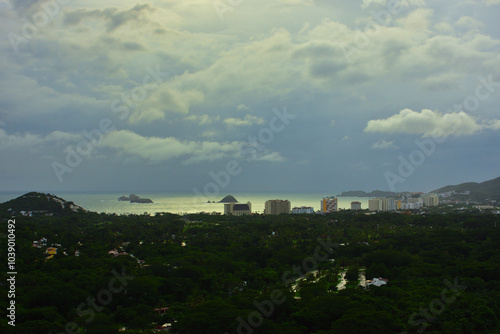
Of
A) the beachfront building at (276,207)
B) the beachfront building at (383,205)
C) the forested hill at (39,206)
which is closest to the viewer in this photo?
the forested hill at (39,206)

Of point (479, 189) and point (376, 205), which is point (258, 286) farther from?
point (479, 189)

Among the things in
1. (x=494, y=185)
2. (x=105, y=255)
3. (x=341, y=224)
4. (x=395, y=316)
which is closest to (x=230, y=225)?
(x=341, y=224)

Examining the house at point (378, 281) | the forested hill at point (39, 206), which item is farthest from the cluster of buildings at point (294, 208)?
the house at point (378, 281)

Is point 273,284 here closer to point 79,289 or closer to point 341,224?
point 79,289

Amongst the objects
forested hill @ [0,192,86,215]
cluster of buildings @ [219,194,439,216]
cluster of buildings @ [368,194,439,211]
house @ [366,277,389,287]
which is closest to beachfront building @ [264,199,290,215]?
cluster of buildings @ [219,194,439,216]

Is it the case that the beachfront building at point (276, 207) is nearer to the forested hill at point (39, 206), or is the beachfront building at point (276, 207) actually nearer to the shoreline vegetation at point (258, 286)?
the forested hill at point (39, 206)

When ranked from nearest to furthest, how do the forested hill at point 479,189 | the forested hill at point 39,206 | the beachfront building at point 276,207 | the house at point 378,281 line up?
the house at point 378,281
the forested hill at point 39,206
the beachfront building at point 276,207
the forested hill at point 479,189

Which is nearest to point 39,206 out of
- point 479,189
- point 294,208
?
point 294,208
